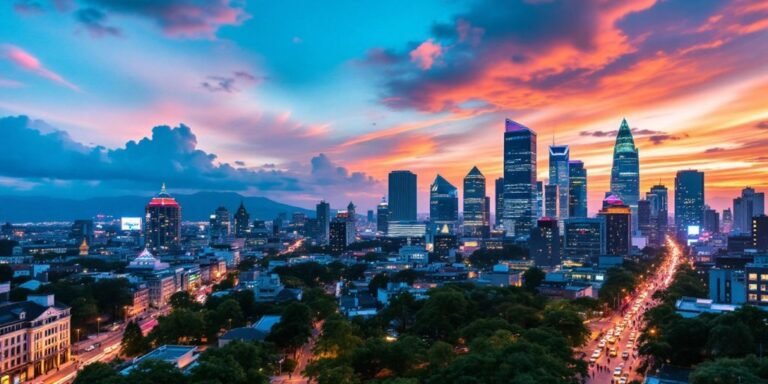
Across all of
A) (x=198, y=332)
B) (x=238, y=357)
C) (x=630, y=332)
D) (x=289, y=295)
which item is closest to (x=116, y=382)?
(x=238, y=357)

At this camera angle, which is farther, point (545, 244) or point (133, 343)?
point (545, 244)

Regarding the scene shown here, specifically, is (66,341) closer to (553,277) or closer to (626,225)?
(553,277)

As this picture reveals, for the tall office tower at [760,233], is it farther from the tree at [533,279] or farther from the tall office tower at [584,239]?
the tree at [533,279]

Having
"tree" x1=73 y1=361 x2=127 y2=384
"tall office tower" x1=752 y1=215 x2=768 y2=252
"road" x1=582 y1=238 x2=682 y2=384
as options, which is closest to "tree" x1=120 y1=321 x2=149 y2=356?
"tree" x1=73 y1=361 x2=127 y2=384

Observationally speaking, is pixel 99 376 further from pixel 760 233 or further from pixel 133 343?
pixel 760 233

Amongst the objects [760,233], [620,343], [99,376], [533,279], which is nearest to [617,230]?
[760,233]

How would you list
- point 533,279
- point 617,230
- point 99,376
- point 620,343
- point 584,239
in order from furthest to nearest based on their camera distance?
point 617,230 < point 584,239 < point 533,279 < point 620,343 < point 99,376
